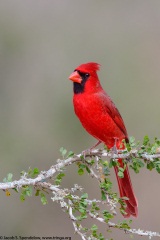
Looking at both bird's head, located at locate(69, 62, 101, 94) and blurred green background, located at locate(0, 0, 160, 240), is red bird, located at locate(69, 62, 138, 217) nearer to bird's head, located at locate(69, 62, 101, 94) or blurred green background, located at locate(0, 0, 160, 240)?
bird's head, located at locate(69, 62, 101, 94)

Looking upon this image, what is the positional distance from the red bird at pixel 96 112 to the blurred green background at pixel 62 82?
2979mm

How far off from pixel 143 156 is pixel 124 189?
111 cm

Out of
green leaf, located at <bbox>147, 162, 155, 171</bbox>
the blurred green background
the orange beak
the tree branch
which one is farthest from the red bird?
the blurred green background

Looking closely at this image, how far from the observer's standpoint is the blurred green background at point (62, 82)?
28.5 feet

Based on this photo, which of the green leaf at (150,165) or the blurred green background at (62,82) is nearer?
the green leaf at (150,165)

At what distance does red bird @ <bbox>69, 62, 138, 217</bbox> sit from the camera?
215 inches

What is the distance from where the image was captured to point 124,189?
5.55 meters

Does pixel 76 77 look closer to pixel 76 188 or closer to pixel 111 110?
pixel 111 110

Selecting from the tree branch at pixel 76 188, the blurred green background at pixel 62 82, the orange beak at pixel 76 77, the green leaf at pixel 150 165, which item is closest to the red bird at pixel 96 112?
the orange beak at pixel 76 77

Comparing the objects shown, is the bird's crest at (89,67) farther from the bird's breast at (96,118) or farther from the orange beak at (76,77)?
the bird's breast at (96,118)

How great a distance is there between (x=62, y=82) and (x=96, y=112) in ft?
12.7

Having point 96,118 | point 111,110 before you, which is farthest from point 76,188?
point 111,110

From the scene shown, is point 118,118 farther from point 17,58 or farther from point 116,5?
point 116,5

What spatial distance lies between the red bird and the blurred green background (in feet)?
9.77
